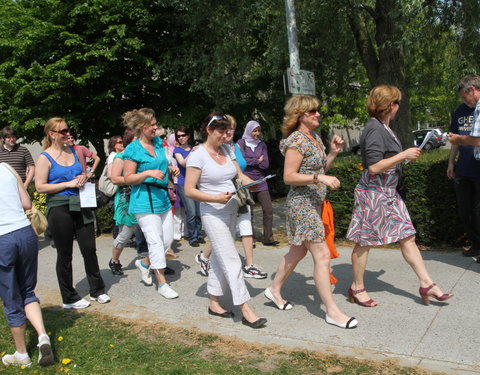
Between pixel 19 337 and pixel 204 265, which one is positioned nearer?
pixel 19 337

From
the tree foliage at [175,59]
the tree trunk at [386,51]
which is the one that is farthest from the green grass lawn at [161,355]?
the tree foliage at [175,59]

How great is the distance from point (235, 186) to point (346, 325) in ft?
5.25

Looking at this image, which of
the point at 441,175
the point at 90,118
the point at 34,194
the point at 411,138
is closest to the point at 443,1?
the point at 411,138

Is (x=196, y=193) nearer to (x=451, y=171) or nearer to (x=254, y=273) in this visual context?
(x=254, y=273)

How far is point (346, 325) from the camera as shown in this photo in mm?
4047

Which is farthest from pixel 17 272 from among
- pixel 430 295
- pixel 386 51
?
pixel 386 51

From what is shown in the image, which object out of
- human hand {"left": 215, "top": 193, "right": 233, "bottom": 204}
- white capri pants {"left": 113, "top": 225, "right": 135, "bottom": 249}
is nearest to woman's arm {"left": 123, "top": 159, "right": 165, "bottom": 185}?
white capri pants {"left": 113, "top": 225, "right": 135, "bottom": 249}

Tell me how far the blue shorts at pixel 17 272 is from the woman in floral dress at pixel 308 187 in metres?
2.16

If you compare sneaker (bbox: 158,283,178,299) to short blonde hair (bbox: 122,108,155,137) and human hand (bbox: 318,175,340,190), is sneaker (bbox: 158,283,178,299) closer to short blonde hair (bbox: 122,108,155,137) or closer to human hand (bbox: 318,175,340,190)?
short blonde hair (bbox: 122,108,155,137)

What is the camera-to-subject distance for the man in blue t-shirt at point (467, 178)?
541 centimetres

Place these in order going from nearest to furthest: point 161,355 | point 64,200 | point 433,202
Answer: point 161,355 → point 64,200 → point 433,202

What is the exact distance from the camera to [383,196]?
4.36m

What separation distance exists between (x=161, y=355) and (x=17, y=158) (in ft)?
16.6

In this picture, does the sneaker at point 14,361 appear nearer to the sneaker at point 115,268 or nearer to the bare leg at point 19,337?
the bare leg at point 19,337
